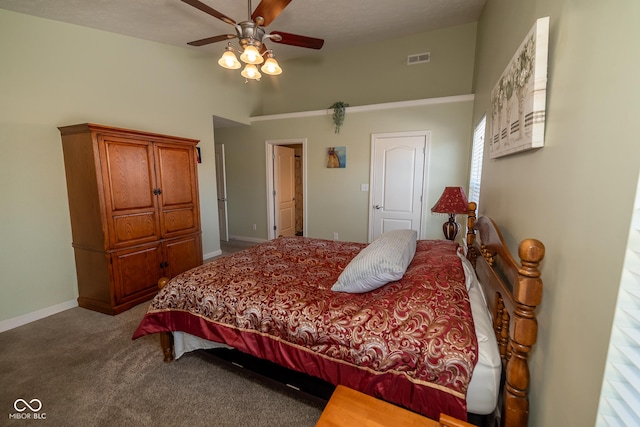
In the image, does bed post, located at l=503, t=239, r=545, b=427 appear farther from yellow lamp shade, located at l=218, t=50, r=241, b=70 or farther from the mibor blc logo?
the mibor blc logo

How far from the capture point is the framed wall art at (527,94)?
1.04m

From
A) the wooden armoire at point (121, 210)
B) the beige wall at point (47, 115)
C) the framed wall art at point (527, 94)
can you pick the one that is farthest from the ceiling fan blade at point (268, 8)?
the beige wall at point (47, 115)

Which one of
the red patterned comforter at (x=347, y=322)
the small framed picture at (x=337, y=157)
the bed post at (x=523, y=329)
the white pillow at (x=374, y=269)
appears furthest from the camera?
the small framed picture at (x=337, y=157)

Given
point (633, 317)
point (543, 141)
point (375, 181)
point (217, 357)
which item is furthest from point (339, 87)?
point (633, 317)

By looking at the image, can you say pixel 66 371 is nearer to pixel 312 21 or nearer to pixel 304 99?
pixel 312 21

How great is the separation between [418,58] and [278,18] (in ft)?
7.14

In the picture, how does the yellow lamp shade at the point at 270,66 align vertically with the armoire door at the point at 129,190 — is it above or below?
above

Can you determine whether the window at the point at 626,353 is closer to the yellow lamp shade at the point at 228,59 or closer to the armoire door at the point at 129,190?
the yellow lamp shade at the point at 228,59

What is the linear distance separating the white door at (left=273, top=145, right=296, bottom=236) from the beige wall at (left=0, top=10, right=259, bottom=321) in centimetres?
224

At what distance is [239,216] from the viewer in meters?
5.55

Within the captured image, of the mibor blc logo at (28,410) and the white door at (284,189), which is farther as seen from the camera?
the white door at (284,189)

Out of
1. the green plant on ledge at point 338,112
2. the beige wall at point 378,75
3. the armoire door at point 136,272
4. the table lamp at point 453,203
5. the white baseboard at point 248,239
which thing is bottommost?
the white baseboard at point 248,239

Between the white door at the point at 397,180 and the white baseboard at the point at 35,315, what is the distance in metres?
3.90

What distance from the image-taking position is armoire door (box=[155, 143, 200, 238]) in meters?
3.06
